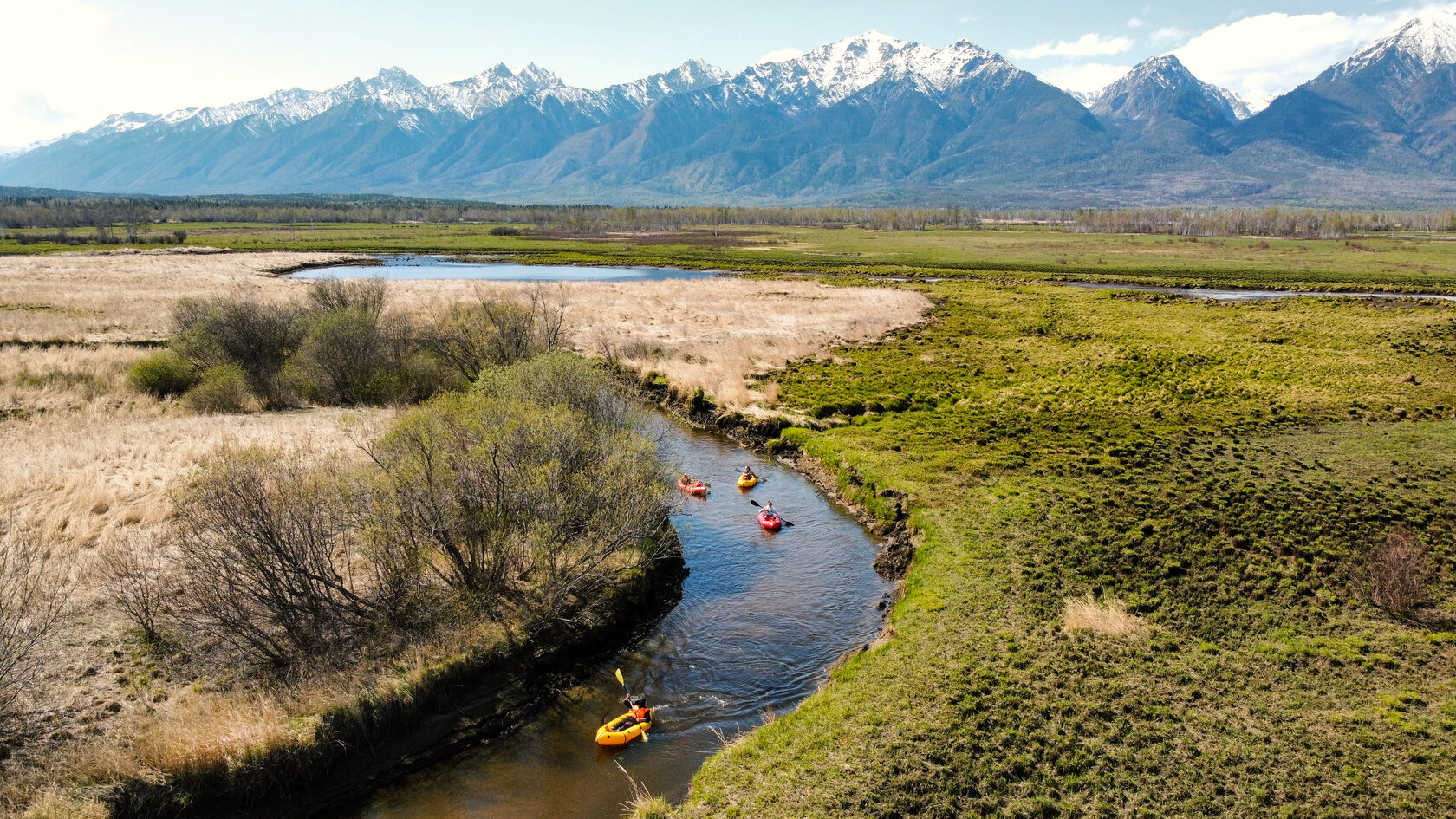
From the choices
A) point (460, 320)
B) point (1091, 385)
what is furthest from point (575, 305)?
point (1091, 385)

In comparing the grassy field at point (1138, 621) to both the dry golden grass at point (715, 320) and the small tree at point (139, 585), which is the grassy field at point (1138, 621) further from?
the small tree at point (139, 585)

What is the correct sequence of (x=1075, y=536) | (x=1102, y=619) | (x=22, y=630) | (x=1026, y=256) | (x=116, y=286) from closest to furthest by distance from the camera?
(x=22, y=630)
(x=1102, y=619)
(x=1075, y=536)
(x=116, y=286)
(x=1026, y=256)

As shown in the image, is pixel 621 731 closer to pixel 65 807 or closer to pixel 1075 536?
pixel 65 807

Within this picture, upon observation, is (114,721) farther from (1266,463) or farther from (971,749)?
(1266,463)

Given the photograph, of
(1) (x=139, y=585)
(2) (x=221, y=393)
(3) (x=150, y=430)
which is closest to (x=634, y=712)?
(1) (x=139, y=585)

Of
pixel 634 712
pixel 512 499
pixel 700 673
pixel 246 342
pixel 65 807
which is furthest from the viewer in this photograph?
pixel 246 342

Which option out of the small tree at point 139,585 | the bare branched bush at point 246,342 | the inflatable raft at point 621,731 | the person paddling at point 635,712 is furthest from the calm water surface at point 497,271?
the inflatable raft at point 621,731

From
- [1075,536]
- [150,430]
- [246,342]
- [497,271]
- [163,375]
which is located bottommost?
[1075,536]
